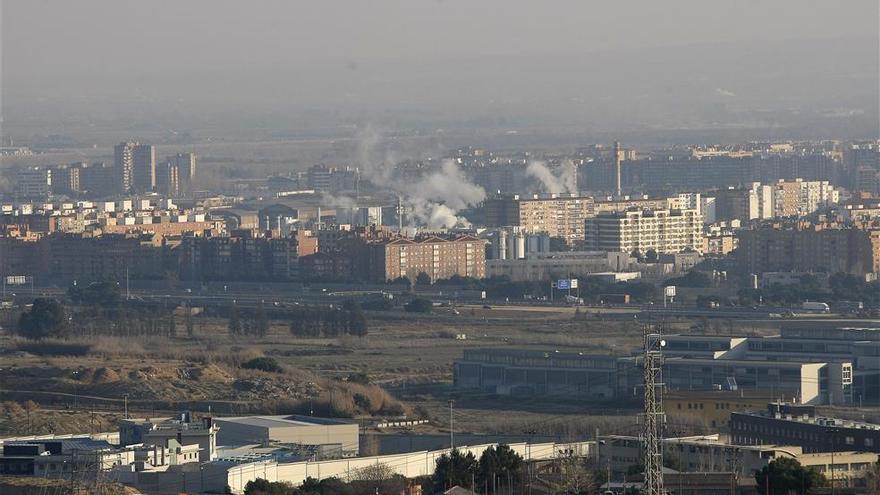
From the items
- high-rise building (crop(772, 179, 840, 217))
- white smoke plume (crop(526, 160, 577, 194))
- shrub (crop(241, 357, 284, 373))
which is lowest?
shrub (crop(241, 357, 284, 373))

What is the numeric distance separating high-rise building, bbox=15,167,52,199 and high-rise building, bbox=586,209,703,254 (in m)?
30.4

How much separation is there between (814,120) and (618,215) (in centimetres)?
6197

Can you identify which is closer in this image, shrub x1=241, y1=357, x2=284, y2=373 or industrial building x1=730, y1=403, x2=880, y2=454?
industrial building x1=730, y1=403, x2=880, y2=454

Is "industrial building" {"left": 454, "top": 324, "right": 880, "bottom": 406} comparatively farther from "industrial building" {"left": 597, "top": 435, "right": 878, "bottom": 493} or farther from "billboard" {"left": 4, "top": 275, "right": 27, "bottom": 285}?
"billboard" {"left": 4, "top": 275, "right": 27, "bottom": 285}

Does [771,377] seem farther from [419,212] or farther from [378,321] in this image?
[419,212]

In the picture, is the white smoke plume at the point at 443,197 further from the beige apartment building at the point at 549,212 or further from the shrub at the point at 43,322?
the shrub at the point at 43,322

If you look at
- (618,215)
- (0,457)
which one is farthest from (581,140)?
(0,457)

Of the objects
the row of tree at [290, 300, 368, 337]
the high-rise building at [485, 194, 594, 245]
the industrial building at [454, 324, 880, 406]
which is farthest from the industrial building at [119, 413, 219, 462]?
the high-rise building at [485, 194, 594, 245]

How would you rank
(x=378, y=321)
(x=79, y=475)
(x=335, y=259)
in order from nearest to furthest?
(x=79, y=475)
(x=378, y=321)
(x=335, y=259)

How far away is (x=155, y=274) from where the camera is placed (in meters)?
53.7

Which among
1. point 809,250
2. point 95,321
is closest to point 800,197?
point 809,250

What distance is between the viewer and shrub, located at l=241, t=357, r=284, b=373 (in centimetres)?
2948

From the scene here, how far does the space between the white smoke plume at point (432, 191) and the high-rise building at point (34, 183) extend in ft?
34.2

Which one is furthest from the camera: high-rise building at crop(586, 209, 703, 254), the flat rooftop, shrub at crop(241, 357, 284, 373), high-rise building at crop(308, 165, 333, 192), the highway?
high-rise building at crop(308, 165, 333, 192)
